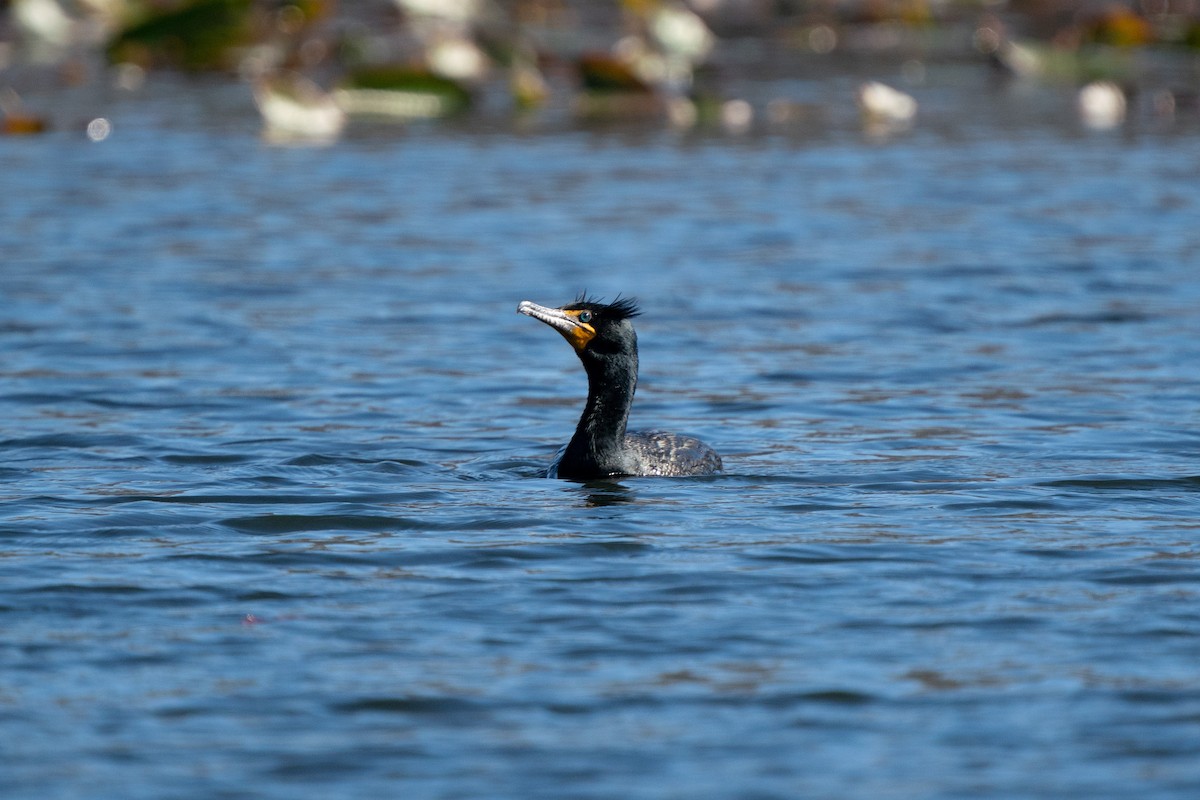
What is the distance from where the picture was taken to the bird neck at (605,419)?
33.8ft

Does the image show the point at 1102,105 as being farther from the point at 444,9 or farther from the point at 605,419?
the point at 605,419

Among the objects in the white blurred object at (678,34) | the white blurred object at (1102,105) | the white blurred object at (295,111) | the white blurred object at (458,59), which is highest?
the white blurred object at (678,34)

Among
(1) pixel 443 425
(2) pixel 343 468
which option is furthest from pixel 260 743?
(1) pixel 443 425

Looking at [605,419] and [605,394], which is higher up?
[605,394]

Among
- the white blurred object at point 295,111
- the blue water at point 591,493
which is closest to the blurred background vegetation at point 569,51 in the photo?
the white blurred object at point 295,111

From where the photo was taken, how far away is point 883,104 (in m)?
24.0

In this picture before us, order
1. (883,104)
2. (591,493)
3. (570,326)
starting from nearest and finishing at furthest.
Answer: (591,493) → (570,326) → (883,104)

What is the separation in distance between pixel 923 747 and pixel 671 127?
63.6 feet

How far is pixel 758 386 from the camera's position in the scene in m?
13.1

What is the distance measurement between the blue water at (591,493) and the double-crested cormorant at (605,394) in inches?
6.5

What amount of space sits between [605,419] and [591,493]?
1.50 feet

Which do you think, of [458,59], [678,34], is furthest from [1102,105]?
[458,59]

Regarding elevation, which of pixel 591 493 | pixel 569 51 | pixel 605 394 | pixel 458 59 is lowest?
pixel 591 493

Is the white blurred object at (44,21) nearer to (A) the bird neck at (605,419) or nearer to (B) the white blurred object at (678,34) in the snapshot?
(B) the white blurred object at (678,34)
